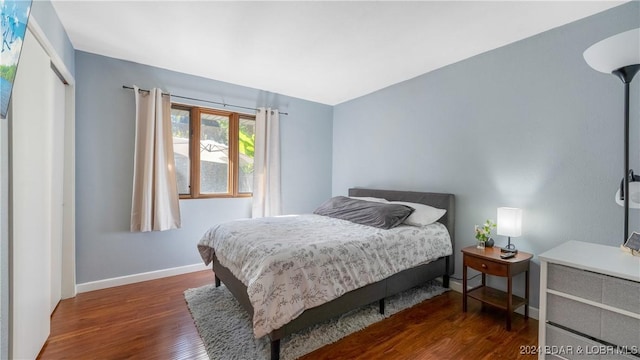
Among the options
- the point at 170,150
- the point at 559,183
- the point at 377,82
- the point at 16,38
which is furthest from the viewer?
the point at 377,82

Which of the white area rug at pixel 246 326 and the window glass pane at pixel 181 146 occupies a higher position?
the window glass pane at pixel 181 146

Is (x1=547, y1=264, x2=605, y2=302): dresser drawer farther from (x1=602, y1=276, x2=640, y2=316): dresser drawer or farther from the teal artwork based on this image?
the teal artwork

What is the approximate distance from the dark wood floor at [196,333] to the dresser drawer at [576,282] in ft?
2.39

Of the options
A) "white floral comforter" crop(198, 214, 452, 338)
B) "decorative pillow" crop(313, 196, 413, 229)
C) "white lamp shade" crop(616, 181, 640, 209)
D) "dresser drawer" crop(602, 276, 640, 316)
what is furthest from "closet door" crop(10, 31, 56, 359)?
"white lamp shade" crop(616, 181, 640, 209)

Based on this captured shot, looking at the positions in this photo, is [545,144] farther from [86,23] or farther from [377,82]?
[86,23]

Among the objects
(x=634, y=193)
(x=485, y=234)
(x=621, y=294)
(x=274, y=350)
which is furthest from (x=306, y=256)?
(x=634, y=193)

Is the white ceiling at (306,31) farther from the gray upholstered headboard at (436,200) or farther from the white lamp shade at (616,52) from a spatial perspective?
the gray upholstered headboard at (436,200)

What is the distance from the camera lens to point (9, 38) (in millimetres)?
1144

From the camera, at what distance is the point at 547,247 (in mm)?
2279

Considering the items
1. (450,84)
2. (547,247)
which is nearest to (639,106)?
(547,247)

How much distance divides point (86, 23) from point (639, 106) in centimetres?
435

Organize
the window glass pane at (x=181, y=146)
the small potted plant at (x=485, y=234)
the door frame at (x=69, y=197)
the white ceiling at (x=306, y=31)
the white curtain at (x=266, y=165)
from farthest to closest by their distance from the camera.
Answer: the white curtain at (x=266, y=165), the window glass pane at (x=181, y=146), the door frame at (x=69, y=197), the small potted plant at (x=485, y=234), the white ceiling at (x=306, y=31)

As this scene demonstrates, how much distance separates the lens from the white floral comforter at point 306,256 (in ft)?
5.42

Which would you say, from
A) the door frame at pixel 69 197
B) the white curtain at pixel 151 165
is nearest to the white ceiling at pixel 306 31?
the white curtain at pixel 151 165
